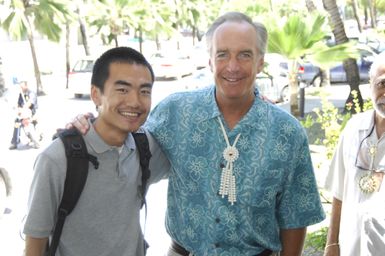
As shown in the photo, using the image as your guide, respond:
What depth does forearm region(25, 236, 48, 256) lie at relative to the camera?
6.98 ft

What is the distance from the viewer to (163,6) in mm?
37906

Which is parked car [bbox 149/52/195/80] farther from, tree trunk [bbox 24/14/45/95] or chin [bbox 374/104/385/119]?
chin [bbox 374/104/385/119]

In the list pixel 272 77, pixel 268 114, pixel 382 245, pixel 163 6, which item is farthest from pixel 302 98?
pixel 163 6

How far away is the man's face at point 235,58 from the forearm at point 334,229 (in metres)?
0.83

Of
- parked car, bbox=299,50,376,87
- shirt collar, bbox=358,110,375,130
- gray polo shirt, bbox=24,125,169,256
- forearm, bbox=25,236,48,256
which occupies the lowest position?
parked car, bbox=299,50,376,87

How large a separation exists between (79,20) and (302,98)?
15.1 m

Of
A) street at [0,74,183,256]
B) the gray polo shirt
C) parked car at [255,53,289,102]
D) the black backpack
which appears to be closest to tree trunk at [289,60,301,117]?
parked car at [255,53,289,102]

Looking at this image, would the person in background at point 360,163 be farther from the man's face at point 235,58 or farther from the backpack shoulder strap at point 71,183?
the backpack shoulder strap at point 71,183

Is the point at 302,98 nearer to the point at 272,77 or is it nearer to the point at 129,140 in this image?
the point at 272,77

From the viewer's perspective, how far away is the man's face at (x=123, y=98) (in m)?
2.27

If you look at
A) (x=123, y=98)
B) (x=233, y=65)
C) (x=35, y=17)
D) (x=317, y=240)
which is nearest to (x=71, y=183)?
(x=123, y=98)

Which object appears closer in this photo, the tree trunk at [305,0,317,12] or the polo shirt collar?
the polo shirt collar

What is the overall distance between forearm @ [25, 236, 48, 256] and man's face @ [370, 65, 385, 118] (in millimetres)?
1578

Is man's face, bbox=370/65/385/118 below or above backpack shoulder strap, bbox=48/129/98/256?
above
